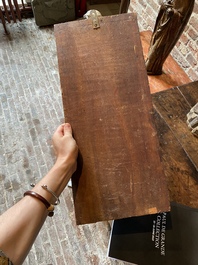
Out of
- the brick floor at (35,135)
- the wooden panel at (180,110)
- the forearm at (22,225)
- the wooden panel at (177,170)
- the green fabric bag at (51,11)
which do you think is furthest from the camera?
the green fabric bag at (51,11)

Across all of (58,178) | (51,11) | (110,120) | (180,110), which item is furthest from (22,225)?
(51,11)

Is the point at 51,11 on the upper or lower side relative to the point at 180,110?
upper

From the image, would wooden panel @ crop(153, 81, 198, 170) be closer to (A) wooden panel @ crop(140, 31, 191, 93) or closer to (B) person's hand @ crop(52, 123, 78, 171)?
(A) wooden panel @ crop(140, 31, 191, 93)

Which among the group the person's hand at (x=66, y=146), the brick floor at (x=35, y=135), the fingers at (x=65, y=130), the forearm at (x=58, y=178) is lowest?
the brick floor at (x=35, y=135)

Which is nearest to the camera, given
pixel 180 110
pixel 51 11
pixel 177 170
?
pixel 177 170

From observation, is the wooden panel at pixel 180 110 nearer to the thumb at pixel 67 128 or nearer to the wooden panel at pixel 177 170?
the wooden panel at pixel 177 170

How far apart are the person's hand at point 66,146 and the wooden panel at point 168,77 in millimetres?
964

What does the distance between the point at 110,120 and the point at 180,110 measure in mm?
670

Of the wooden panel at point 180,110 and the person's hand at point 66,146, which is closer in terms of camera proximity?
the person's hand at point 66,146

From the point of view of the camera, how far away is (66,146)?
0.96 metres

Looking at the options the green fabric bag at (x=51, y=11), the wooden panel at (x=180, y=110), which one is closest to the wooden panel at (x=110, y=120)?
the wooden panel at (x=180, y=110)

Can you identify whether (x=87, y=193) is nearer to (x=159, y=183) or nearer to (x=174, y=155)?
(x=159, y=183)

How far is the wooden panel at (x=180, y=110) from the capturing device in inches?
52.1

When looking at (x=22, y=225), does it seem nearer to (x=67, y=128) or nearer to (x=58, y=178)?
(x=58, y=178)
